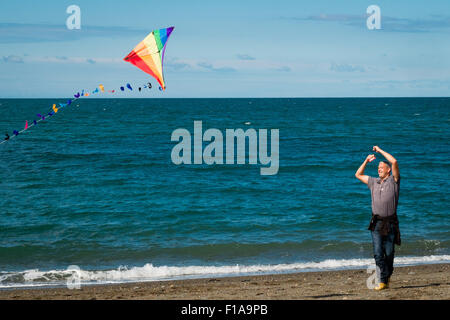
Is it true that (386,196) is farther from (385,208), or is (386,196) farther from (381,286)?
(381,286)

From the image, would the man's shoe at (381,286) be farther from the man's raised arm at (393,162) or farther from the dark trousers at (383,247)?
the man's raised arm at (393,162)

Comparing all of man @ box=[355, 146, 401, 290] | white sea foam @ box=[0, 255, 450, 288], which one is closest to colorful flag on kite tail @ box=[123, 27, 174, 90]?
white sea foam @ box=[0, 255, 450, 288]

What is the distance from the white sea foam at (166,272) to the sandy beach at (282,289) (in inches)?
24.3

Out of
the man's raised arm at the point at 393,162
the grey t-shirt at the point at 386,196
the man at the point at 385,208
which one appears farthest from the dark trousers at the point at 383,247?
Result: the man's raised arm at the point at 393,162

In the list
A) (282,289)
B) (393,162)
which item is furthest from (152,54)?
(393,162)

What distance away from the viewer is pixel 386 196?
765 centimetres

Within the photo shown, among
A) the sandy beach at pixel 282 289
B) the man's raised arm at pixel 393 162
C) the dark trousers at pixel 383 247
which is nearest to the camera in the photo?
the man's raised arm at pixel 393 162

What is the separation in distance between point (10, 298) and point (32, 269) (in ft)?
9.87

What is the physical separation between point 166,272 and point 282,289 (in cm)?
410

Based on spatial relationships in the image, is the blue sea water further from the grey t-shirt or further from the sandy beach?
the grey t-shirt

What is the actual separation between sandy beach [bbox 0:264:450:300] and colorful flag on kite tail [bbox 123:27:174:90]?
480 centimetres

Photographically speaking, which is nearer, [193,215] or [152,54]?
[152,54]

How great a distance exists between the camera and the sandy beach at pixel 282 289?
8.73m
